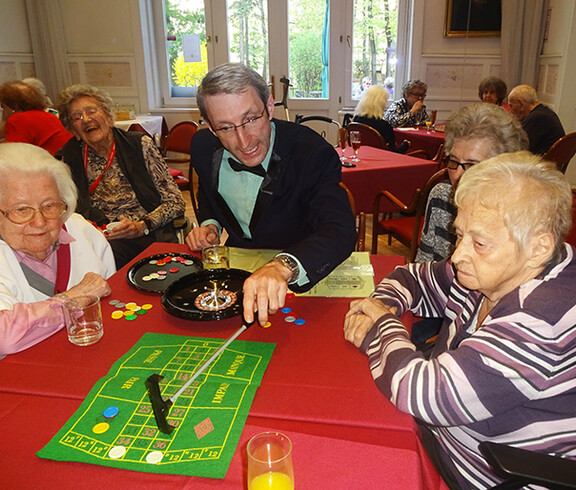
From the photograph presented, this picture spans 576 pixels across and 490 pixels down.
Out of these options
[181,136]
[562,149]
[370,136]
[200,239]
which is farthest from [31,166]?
[562,149]

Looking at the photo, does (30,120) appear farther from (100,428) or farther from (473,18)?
(473,18)

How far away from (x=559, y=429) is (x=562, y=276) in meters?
0.33

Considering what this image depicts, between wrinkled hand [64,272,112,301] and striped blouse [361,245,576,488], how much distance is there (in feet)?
2.96

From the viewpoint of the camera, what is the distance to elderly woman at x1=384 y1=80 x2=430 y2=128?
6141 millimetres

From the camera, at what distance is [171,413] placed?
97cm

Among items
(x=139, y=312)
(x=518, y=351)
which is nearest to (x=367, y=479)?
(x=518, y=351)

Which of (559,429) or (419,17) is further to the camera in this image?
(419,17)

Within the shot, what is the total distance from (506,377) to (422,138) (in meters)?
4.80

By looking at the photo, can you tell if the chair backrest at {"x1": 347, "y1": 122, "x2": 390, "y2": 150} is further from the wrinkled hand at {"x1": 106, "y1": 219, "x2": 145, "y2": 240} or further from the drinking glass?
the drinking glass

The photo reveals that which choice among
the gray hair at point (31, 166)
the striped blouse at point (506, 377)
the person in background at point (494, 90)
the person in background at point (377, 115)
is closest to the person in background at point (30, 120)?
the gray hair at point (31, 166)

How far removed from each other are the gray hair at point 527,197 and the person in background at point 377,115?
442 centimetres

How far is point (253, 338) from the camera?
4.17 feet

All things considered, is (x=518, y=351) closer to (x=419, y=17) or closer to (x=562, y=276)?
(x=562, y=276)

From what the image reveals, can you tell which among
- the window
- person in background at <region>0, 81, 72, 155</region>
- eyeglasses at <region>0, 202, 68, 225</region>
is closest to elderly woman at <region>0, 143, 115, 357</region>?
eyeglasses at <region>0, 202, 68, 225</region>
